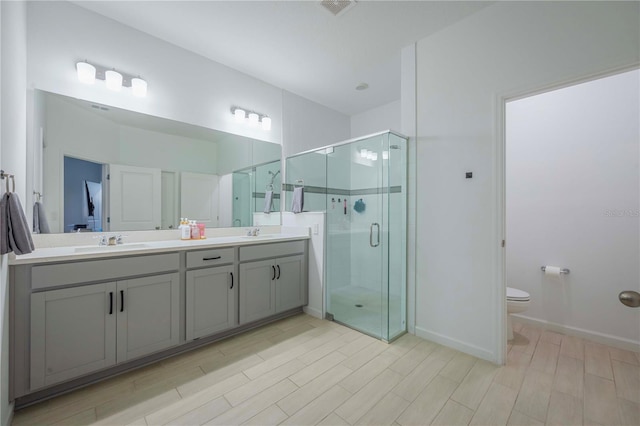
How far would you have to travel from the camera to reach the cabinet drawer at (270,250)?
2556 mm

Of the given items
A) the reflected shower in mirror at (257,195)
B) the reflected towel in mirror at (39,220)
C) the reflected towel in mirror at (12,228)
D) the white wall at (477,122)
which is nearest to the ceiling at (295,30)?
the white wall at (477,122)

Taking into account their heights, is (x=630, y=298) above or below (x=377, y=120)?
below

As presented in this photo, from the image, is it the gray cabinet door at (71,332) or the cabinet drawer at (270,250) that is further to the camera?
the cabinet drawer at (270,250)

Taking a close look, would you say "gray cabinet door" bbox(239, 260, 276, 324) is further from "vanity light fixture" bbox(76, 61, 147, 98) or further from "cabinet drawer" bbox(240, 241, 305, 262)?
"vanity light fixture" bbox(76, 61, 147, 98)

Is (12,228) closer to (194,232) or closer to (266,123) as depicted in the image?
(194,232)

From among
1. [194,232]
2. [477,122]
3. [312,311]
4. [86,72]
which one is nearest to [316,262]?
[312,311]

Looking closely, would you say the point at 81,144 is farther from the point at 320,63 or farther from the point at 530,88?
the point at 530,88

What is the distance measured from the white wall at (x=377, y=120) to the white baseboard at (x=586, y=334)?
2848 millimetres

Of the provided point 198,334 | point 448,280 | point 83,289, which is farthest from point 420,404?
point 83,289

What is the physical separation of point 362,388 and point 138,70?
3.19m

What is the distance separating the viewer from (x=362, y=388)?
1798 mm

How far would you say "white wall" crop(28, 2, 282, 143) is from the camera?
6.68 feet

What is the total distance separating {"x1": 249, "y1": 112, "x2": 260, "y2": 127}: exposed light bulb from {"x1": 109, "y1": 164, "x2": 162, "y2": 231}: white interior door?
3.96 feet

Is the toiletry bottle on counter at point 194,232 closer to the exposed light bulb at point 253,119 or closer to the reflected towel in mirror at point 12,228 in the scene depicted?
the reflected towel in mirror at point 12,228
